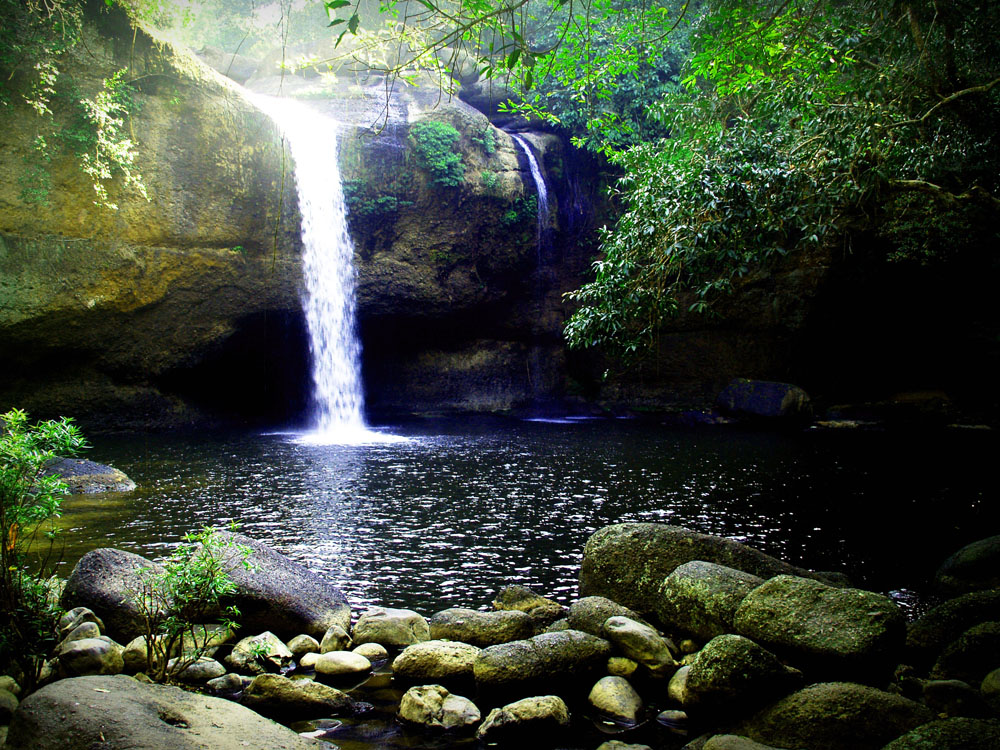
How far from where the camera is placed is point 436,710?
12.3ft

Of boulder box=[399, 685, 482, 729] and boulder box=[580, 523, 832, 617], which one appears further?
boulder box=[580, 523, 832, 617]

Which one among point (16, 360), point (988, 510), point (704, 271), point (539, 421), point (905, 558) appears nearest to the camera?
point (704, 271)

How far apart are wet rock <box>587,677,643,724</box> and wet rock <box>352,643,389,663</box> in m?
1.52

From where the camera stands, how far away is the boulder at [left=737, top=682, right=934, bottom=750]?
3.12m

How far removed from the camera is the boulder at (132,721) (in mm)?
2662

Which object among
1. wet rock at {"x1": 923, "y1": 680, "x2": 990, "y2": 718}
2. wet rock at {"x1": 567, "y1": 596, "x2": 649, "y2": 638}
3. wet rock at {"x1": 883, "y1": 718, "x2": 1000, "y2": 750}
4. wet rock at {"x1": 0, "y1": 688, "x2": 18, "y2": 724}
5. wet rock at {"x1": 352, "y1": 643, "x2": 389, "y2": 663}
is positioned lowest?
wet rock at {"x1": 352, "y1": 643, "x2": 389, "y2": 663}

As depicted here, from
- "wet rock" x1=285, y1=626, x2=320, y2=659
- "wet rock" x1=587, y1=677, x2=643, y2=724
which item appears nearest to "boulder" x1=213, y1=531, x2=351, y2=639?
"wet rock" x1=285, y1=626, x2=320, y2=659

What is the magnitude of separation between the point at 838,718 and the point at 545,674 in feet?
5.37

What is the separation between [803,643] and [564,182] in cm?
2063

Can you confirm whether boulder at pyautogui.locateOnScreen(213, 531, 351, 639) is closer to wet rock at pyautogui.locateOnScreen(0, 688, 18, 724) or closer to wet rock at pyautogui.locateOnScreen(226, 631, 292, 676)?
wet rock at pyautogui.locateOnScreen(226, 631, 292, 676)

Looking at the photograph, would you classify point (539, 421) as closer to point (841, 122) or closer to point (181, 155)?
point (181, 155)

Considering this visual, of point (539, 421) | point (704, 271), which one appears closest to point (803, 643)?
point (704, 271)

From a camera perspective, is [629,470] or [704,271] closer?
[704,271]

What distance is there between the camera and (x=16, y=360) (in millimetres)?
15000
